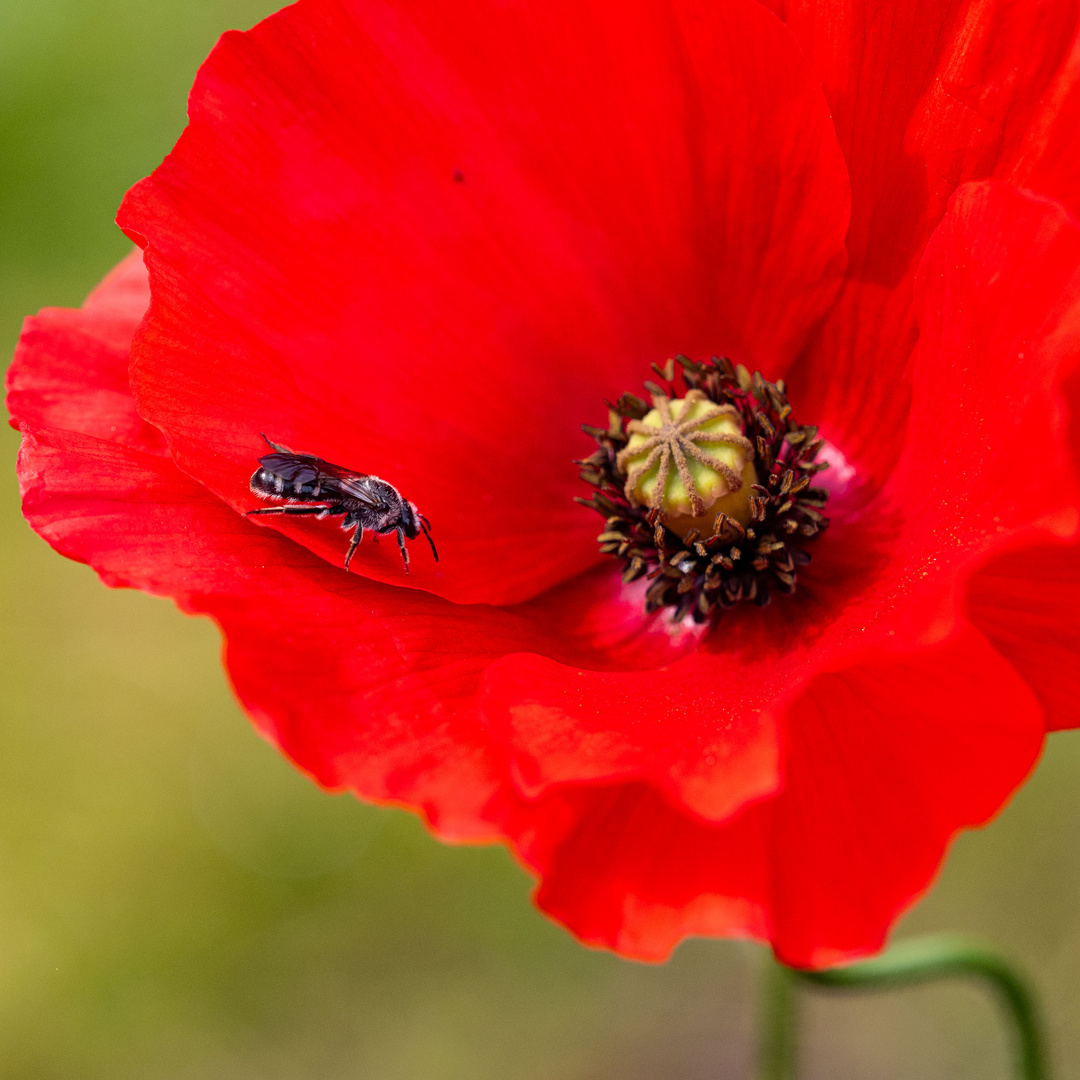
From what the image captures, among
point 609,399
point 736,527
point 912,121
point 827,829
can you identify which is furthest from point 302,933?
point 912,121

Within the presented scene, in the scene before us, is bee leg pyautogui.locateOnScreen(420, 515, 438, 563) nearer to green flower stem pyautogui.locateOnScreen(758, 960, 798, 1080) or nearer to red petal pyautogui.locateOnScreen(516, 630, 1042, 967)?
red petal pyautogui.locateOnScreen(516, 630, 1042, 967)

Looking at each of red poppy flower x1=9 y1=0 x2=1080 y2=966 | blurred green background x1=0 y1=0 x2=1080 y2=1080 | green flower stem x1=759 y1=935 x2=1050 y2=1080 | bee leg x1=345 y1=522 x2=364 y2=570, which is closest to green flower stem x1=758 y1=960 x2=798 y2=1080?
green flower stem x1=759 y1=935 x2=1050 y2=1080

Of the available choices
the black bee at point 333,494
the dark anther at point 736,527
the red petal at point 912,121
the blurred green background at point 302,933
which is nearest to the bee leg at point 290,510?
the black bee at point 333,494

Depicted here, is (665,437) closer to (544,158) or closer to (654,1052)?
(544,158)

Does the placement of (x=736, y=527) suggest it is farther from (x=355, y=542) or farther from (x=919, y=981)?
(x=919, y=981)

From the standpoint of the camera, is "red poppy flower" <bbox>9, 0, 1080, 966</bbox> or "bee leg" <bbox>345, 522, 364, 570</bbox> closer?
"red poppy flower" <bbox>9, 0, 1080, 966</bbox>

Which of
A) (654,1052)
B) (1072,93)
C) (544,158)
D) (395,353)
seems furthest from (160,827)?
(1072,93)
